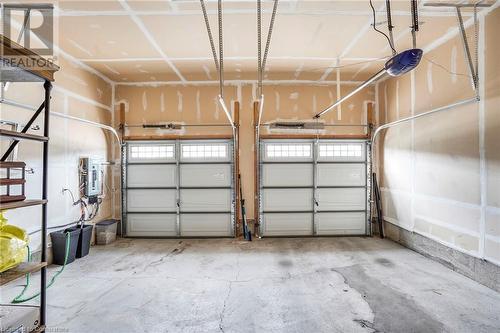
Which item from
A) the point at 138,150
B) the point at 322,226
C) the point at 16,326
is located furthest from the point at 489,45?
the point at 138,150

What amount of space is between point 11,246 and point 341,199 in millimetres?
5210

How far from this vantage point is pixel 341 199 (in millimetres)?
5488

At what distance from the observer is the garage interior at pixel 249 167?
2.55 meters

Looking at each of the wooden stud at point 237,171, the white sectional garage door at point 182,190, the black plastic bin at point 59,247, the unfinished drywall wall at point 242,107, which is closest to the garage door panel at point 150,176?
the white sectional garage door at point 182,190

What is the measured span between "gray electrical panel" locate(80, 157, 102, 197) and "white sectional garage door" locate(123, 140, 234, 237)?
65 centimetres

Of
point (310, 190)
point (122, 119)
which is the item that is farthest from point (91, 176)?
point (310, 190)

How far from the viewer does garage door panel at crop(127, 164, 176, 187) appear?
17.9ft

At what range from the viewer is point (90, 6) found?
114 inches

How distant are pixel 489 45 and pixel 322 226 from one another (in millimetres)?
3893

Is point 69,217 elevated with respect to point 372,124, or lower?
lower

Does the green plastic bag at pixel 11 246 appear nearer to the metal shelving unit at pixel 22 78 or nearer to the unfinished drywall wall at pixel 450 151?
the metal shelving unit at pixel 22 78

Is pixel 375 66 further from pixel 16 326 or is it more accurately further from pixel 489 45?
pixel 16 326

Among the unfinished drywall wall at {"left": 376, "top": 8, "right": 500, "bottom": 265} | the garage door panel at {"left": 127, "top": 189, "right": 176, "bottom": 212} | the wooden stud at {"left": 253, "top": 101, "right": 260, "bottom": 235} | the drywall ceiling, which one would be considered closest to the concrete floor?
the unfinished drywall wall at {"left": 376, "top": 8, "right": 500, "bottom": 265}

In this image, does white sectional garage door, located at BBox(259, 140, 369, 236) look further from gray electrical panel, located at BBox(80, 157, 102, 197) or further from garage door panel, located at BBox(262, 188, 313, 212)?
gray electrical panel, located at BBox(80, 157, 102, 197)
